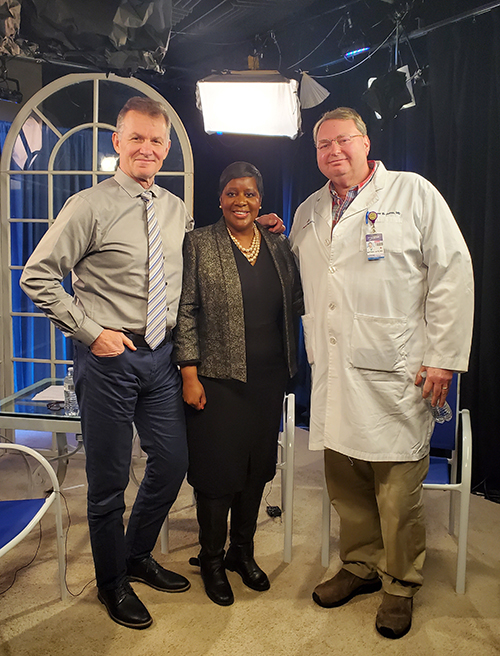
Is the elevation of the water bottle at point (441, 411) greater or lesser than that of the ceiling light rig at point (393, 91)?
lesser

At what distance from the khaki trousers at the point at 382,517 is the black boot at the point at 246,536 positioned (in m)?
0.30

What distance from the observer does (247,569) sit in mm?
2082

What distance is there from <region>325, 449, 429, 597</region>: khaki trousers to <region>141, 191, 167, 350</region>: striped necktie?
0.79 meters

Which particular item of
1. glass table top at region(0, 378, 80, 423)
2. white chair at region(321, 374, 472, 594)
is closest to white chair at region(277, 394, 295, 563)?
white chair at region(321, 374, 472, 594)

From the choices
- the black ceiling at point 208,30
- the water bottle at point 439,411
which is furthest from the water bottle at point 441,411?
the black ceiling at point 208,30

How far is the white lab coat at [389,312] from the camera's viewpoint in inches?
69.9

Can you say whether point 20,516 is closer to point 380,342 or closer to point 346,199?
point 380,342

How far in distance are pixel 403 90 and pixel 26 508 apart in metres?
2.77

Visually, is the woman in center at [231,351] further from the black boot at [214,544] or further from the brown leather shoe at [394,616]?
the brown leather shoe at [394,616]

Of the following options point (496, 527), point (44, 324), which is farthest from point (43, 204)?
point (496, 527)

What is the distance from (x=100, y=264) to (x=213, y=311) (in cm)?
40

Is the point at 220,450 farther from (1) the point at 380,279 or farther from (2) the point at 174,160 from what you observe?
(2) the point at 174,160

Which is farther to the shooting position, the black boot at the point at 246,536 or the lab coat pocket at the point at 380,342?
the black boot at the point at 246,536

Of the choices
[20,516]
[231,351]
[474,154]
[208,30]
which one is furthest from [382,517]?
[208,30]
